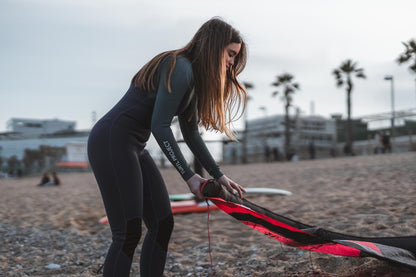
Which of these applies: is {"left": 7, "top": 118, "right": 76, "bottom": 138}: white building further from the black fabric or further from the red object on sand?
the black fabric

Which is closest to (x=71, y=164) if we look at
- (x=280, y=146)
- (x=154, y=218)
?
(x=280, y=146)

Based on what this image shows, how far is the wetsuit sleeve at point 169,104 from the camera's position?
5.93 ft

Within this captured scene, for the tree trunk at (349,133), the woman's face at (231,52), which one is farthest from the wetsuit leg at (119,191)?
the tree trunk at (349,133)

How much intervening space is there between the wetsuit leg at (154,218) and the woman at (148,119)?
1 cm

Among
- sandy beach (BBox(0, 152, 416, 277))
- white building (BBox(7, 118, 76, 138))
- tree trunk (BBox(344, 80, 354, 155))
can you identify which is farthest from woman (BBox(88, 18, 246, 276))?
white building (BBox(7, 118, 76, 138))

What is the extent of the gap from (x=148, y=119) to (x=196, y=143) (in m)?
0.32

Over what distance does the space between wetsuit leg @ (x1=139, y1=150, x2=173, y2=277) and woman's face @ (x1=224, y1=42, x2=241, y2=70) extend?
2.28 ft

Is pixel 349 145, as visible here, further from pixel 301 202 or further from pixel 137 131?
pixel 137 131

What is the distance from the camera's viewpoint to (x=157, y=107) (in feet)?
5.93

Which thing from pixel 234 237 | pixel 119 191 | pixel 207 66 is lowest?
pixel 234 237

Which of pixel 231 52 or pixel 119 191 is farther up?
pixel 231 52

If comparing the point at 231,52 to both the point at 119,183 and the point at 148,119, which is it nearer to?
the point at 148,119

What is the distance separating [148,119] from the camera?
6.57 ft

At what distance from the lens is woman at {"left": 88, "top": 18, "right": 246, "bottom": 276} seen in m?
1.84
